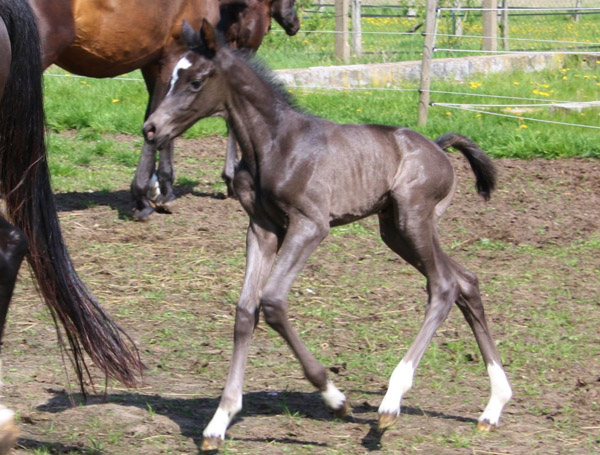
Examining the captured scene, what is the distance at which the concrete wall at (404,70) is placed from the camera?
11.2m

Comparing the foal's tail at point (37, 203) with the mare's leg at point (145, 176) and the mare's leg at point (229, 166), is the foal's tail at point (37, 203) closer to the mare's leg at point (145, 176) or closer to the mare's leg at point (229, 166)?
the mare's leg at point (145, 176)

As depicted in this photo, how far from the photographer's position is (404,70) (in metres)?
12.2

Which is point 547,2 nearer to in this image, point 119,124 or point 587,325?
point 119,124

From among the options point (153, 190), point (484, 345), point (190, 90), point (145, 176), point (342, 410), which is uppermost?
point (190, 90)

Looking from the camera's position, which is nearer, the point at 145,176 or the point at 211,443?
the point at 211,443

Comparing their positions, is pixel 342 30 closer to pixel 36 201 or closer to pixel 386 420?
pixel 36 201

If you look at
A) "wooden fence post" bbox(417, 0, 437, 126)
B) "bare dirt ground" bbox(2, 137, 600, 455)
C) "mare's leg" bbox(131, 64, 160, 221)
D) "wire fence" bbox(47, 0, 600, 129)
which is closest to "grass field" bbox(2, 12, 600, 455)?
"bare dirt ground" bbox(2, 137, 600, 455)

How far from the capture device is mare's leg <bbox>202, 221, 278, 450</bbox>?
3.41 meters

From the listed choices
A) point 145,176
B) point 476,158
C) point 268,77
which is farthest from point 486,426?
point 145,176

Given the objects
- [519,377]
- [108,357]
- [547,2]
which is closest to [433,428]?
[519,377]

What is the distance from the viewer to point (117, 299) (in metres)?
5.28

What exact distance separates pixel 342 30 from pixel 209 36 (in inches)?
357

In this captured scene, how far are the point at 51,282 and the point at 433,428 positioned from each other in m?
1.66

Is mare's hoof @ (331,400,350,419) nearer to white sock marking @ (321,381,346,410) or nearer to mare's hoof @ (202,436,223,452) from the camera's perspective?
white sock marking @ (321,381,346,410)
